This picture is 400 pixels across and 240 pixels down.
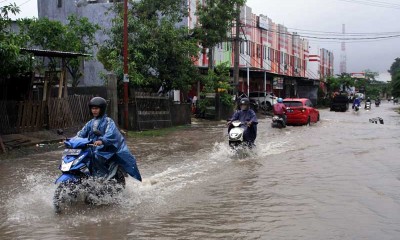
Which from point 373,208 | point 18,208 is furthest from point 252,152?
point 18,208

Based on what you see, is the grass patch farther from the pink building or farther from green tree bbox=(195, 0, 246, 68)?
the pink building

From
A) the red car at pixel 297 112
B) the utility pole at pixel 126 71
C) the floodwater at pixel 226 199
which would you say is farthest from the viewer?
the red car at pixel 297 112

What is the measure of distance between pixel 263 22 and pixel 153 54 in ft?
93.9

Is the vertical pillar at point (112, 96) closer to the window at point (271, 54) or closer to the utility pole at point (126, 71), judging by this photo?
the utility pole at point (126, 71)

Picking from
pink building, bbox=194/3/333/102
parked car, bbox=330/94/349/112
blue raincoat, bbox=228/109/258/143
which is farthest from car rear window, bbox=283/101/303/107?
parked car, bbox=330/94/349/112

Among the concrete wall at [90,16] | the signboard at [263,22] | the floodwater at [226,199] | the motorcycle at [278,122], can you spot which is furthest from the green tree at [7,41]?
the signboard at [263,22]

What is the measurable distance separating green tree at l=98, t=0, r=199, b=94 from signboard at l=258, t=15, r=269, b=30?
24389 mm

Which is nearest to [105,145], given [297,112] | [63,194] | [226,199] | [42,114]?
[63,194]

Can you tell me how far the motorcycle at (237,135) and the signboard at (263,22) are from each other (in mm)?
36183

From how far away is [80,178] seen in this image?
6.76 m

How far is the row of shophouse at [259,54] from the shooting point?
32.8 metres

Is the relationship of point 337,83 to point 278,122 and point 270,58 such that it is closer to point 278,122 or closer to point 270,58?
point 270,58

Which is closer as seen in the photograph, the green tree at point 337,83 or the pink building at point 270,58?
the pink building at point 270,58

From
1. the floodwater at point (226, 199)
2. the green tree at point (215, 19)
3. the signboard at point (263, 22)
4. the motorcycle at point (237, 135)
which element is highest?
the signboard at point (263, 22)
